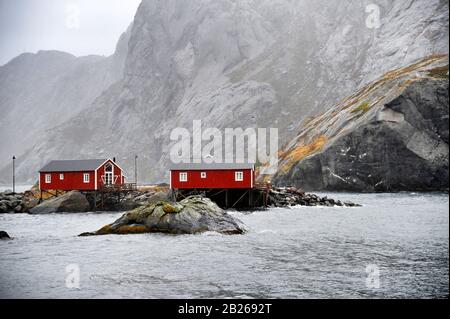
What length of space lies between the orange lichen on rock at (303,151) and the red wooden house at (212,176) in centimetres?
3810

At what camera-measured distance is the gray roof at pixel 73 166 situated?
246 feet

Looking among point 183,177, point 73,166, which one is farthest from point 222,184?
point 73,166

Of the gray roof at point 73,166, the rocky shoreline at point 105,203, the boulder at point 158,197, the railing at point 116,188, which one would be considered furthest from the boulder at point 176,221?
the gray roof at point 73,166

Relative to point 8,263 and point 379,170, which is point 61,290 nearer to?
point 8,263

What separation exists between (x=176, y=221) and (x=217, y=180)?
3200cm

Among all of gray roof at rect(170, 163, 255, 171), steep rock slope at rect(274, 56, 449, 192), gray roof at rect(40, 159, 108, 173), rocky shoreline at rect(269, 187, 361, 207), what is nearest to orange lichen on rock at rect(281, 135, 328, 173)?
steep rock slope at rect(274, 56, 449, 192)

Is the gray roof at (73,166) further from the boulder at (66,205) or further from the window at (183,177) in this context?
the window at (183,177)

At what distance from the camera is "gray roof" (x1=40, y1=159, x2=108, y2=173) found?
246 feet

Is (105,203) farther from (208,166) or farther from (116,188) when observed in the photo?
(208,166)

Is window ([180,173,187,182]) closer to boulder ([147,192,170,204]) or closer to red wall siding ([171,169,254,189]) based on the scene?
red wall siding ([171,169,254,189])

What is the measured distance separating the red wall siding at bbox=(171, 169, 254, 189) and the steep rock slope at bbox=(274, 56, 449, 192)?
35725mm

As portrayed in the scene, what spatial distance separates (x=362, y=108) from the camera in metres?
108

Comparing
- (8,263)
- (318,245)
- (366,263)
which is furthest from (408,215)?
(8,263)
